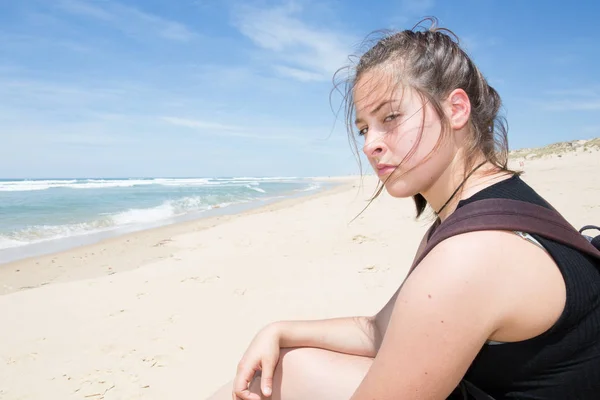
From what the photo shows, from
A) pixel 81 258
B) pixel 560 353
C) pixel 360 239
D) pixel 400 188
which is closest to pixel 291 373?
pixel 400 188

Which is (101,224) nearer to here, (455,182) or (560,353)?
(455,182)

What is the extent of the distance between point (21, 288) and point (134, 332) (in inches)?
115

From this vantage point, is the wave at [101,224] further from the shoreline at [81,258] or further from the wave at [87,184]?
the wave at [87,184]

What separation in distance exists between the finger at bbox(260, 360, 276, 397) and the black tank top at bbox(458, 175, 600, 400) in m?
0.74

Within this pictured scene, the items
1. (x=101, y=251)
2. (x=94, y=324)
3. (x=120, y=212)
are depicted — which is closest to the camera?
(x=94, y=324)

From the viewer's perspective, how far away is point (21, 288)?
5277 millimetres

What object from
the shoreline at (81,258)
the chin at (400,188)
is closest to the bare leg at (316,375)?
the chin at (400,188)

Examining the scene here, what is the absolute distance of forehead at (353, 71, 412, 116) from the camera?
118cm

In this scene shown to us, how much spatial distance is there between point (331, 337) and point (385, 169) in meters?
0.73

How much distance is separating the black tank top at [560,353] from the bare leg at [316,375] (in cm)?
47

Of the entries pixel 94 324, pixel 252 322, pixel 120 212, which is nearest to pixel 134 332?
pixel 94 324

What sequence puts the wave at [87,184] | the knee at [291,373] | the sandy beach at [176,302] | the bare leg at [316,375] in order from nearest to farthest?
the bare leg at [316,375]
the knee at [291,373]
the sandy beach at [176,302]
the wave at [87,184]

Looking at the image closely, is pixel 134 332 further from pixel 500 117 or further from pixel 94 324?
pixel 500 117

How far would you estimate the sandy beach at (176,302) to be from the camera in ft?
8.97
